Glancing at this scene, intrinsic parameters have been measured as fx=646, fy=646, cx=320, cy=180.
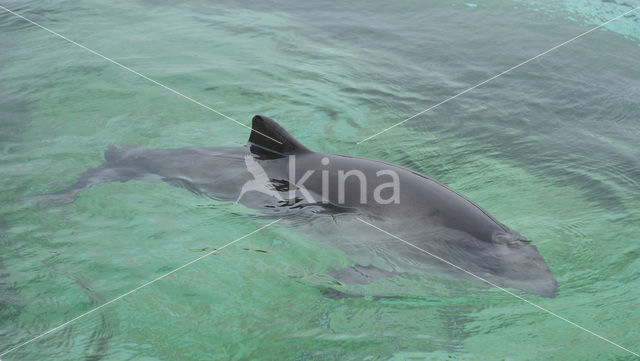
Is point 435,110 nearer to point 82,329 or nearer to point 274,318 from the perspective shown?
point 274,318

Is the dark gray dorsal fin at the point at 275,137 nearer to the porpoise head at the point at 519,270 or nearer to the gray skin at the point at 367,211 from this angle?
the gray skin at the point at 367,211

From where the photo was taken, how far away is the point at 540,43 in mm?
11273

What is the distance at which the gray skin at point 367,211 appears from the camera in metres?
4.93

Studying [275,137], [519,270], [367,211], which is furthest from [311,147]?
[519,270]

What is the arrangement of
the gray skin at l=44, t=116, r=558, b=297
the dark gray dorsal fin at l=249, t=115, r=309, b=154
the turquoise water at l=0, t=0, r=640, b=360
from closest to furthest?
the turquoise water at l=0, t=0, r=640, b=360 → the gray skin at l=44, t=116, r=558, b=297 → the dark gray dorsal fin at l=249, t=115, r=309, b=154

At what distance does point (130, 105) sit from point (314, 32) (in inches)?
163

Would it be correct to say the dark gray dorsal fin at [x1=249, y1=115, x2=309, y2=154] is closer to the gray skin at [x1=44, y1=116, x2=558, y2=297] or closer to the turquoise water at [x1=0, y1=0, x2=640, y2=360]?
the gray skin at [x1=44, y1=116, x2=558, y2=297]

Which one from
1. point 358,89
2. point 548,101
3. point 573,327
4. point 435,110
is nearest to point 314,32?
point 358,89

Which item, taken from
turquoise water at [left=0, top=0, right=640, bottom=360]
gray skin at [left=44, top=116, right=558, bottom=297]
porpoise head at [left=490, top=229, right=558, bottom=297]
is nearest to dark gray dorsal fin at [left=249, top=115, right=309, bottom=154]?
gray skin at [left=44, top=116, right=558, bottom=297]

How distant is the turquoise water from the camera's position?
187 inches

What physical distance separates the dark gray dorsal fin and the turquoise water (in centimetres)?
67

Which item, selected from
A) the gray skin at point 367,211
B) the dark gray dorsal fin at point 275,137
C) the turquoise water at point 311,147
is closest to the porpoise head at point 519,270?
the gray skin at point 367,211

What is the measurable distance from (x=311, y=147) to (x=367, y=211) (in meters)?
2.60

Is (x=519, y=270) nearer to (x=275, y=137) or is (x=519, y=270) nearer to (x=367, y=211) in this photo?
(x=367, y=211)
